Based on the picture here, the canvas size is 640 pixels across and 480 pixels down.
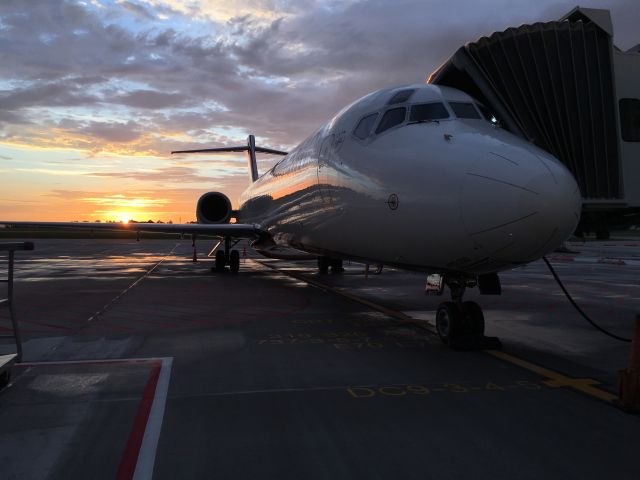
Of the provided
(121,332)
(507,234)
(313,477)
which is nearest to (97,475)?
(313,477)

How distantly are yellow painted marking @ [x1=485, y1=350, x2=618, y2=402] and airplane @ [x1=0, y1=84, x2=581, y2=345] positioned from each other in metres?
0.84

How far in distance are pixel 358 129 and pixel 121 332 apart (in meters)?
4.36

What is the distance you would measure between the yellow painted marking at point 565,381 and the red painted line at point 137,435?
3.57 m

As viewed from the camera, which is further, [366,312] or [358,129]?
[366,312]

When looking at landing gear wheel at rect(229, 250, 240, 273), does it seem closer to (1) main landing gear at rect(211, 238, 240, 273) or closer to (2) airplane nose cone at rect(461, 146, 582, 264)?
(1) main landing gear at rect(211, 238, 240, 273)

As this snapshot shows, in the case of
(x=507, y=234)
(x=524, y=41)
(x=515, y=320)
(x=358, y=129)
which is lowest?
(x=515, y=320)

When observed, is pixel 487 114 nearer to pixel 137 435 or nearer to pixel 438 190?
pixel 438 190

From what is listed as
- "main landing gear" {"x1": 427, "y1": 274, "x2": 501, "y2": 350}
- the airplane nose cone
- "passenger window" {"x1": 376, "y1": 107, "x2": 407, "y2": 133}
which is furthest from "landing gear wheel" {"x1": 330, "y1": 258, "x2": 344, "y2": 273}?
the airplane nose cone

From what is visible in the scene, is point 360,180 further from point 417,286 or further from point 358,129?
point 417,286

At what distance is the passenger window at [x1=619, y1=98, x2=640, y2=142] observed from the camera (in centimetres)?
639

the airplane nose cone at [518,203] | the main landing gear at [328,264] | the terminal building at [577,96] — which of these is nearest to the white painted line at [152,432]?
the airplane nose cone at [518,203]

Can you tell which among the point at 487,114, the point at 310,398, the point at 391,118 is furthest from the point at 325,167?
the point at 310,398

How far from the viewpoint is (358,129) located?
707cm

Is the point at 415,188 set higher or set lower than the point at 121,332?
higher
